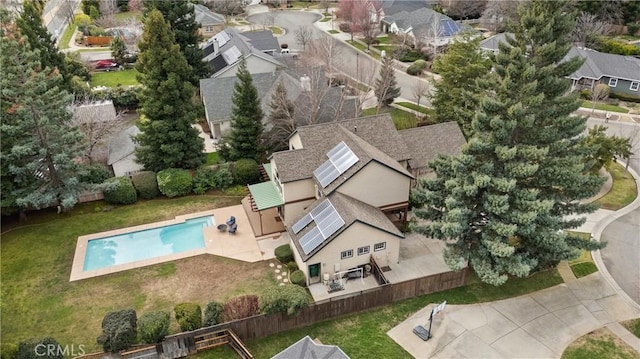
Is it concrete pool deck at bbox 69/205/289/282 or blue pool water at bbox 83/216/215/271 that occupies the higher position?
concrete pool deck at bbox 69/205/289/282

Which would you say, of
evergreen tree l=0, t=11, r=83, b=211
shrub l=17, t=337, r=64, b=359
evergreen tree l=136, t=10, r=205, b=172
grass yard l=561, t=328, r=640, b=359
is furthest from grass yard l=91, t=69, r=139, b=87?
grass yard l=561, t=328, r=640, b=359

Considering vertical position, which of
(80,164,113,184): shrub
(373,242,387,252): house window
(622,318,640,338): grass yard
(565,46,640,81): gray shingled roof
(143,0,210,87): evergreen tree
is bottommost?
(622,318,640,338): grass yard

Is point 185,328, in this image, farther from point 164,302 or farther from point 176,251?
point 176,251

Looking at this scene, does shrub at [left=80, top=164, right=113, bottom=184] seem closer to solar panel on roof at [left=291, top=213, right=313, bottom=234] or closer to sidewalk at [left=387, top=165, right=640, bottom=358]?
solar panel on roof at [left=291, top=213, right=313, bottom=234]

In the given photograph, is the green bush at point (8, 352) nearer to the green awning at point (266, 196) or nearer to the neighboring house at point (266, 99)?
the green awning at point (266, 196)

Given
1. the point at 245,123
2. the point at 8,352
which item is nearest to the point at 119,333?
the point at 8,352

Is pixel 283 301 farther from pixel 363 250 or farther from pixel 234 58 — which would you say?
pixel 234 58
